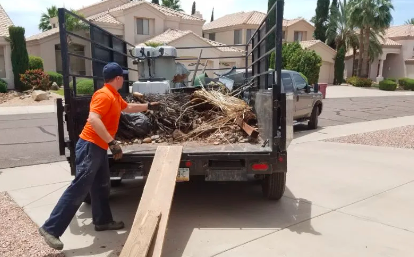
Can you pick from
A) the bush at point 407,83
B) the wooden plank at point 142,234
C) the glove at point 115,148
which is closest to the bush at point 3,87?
the glove at point 115,148

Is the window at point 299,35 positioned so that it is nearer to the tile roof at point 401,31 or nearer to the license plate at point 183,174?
the tile roof at point 401,31

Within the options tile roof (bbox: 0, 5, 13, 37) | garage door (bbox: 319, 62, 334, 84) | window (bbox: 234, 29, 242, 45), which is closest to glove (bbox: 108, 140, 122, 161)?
tile roof (bbox: 0, 5, 13, 37)

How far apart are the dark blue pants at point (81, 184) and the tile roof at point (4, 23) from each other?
24.4m

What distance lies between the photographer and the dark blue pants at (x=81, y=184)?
3.74m

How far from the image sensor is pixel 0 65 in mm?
26047

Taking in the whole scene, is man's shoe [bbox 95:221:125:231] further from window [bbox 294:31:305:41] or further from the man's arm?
window [bbox 294:31:305:41]

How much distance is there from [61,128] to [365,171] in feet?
16.5

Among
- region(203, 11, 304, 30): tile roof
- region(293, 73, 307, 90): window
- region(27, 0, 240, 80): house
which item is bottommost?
region(293, 73, 307, 90): window

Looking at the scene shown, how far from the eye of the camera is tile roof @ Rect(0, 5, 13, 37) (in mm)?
24991

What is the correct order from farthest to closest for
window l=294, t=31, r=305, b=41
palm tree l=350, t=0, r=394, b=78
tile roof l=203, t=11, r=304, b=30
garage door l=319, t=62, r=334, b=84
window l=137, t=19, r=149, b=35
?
window l=294, t=31, r=305, b=41 → tile roof l=203, t=11, r=304, b=30 → garage door l=319, t=62, r=334, b=84 → palm tree l=350, t=0, r=394, b=78 → window l=137, t=19, r=149, b=35

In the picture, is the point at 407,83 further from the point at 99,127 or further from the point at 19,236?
the point at 19,236

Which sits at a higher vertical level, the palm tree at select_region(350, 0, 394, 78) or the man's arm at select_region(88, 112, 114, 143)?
the palm tree at select_region(350, 0, 394, 78)

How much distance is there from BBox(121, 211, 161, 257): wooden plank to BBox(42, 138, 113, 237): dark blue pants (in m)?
0.65

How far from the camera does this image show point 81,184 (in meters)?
3.85
